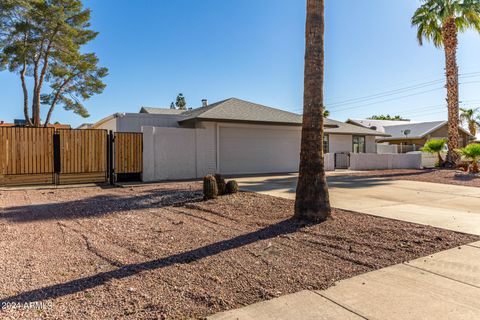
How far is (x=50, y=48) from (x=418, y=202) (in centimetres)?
2740

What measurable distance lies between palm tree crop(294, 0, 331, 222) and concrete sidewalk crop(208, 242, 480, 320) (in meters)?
2.39

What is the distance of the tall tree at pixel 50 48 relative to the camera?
76.4ft

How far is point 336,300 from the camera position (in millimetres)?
3334

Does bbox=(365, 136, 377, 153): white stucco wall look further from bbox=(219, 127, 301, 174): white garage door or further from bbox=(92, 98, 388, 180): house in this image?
bbox=(219, 127, 301, 174): white garage door

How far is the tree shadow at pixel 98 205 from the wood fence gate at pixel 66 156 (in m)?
4.08

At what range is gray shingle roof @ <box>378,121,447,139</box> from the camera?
111ft

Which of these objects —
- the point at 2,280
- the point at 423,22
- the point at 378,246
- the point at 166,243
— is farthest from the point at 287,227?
the point at 423,22

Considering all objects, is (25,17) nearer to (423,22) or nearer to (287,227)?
(287,227)

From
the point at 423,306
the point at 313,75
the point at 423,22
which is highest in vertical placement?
the point at 423,22

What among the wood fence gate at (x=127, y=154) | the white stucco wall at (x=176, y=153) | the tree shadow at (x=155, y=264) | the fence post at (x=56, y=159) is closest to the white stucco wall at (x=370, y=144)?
the white stucco wall at (x=176, y=153)

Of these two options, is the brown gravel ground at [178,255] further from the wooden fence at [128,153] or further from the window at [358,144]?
the window at [358,144]

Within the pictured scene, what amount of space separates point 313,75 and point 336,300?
4597 millimetres

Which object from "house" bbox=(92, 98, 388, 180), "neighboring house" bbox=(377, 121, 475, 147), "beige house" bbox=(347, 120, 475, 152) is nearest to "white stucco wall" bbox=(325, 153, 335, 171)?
"house" bbox=(92, 98, 388, 180)

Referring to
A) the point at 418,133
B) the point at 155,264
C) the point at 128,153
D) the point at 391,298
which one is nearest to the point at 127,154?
the point at 128,153
